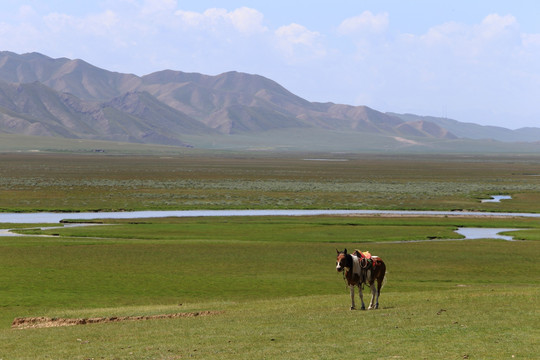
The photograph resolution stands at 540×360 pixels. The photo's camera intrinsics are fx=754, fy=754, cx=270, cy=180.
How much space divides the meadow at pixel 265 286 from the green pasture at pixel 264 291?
0.22 feet

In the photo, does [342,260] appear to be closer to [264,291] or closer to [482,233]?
[264,291]

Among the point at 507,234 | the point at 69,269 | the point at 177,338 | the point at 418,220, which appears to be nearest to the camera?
the point at 177,338

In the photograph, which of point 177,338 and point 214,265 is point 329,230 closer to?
Answer: point 214,265

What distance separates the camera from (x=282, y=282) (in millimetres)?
32781

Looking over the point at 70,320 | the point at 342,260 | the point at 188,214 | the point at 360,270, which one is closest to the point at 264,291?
the point at 360,270

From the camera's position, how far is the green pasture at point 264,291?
57.3 ft

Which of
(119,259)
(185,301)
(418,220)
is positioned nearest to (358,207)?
(418,220)

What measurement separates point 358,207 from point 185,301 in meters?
53.2

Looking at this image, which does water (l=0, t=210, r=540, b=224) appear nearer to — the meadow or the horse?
the meadow

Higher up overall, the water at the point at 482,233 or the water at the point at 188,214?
the water at the point at 482,233

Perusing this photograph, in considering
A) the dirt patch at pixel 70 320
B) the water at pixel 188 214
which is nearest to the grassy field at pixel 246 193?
the water at pixel 188 214

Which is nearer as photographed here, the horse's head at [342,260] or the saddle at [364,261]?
the horse's head at [342,260]

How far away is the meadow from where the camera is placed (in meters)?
17.6

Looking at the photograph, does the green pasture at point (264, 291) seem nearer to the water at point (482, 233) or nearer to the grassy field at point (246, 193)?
the water at point (482, 233)
